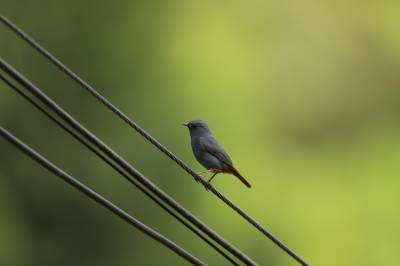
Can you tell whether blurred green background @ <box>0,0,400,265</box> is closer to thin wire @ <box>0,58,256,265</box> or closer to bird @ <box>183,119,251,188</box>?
bird @ <box>183,119,251,188</box>

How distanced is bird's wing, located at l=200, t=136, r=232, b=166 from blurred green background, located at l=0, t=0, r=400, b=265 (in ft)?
25.4

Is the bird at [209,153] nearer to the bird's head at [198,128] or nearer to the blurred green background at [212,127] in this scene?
the bird's head at [198,128]

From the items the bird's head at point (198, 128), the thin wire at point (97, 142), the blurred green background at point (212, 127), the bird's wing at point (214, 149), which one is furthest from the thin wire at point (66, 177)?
the blurred green background at point (212, 127)

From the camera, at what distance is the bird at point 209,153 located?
28.0 feet

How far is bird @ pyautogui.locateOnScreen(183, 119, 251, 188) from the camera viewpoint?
8.53 metres

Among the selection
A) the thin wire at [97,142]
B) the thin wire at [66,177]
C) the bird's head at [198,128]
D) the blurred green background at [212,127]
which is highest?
the blurred green background at [212,127]

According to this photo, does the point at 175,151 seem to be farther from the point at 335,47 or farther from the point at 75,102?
the point at 335,47

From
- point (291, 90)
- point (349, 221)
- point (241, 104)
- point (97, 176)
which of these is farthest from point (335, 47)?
point (97, 176)

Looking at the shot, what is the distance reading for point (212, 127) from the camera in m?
17.9

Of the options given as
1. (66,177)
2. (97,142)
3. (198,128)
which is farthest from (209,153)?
(66,177)

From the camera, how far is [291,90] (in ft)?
68.2

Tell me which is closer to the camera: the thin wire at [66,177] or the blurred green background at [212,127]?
the thin wire at [66,177]

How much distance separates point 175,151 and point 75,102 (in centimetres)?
331

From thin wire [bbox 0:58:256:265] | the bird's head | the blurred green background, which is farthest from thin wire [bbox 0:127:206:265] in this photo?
the blurred green background
